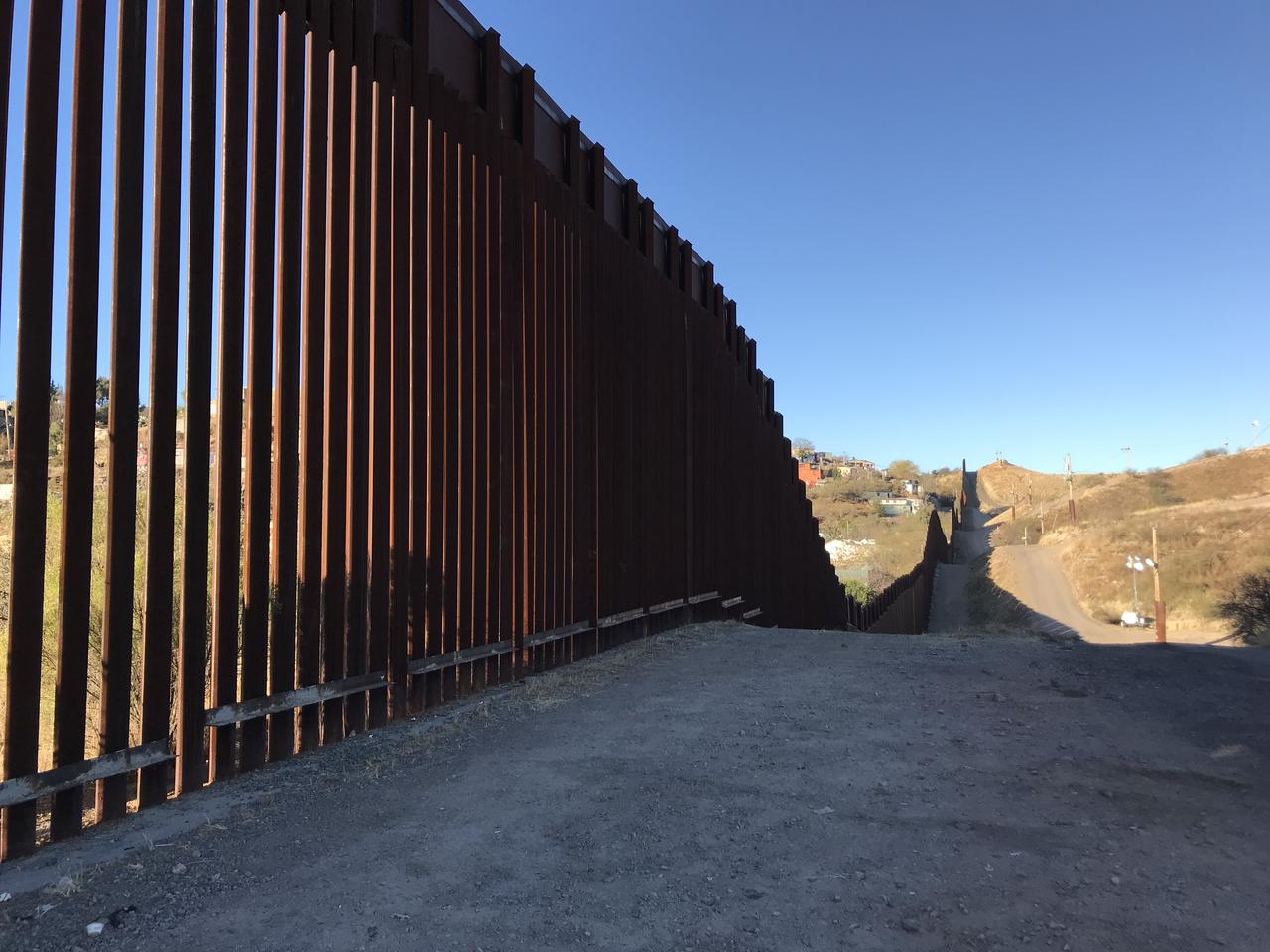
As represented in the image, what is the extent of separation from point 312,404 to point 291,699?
2.04 m

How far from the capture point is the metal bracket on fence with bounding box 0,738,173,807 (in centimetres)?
349

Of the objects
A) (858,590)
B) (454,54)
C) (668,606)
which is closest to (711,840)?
(454,54)

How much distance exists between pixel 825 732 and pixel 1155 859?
97.0 inches

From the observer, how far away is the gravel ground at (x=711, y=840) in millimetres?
2938

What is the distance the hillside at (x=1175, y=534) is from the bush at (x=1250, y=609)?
785 mm

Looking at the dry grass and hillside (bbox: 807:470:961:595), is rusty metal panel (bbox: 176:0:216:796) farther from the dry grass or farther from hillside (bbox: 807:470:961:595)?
the dry grass

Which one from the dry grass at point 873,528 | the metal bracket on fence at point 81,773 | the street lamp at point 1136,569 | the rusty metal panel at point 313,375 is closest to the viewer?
the metal bracket on fence at point 81,773

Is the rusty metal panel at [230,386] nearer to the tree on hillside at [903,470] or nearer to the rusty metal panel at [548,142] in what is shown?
the rusty metal panel at [548,142]

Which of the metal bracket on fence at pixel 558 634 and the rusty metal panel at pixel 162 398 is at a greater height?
the rusty metal panel at pixel 162 398

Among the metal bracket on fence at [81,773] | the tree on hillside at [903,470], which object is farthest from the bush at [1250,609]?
the tree on hillside at [903,470]

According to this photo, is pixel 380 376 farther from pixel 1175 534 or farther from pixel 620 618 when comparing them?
pixel 1175 534

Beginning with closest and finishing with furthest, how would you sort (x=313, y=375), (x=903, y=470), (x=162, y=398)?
(x=162, y=398) < (x=313, y=375) < (x=903, y=470)

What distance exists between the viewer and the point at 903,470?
149625 millimetres

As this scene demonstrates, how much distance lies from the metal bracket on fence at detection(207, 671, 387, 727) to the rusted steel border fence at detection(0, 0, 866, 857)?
2 cm
